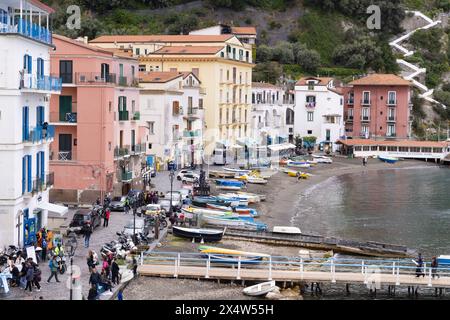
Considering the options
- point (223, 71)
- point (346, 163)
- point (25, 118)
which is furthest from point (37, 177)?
point (346, 163)

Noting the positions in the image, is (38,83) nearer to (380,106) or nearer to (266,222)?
(266,222)

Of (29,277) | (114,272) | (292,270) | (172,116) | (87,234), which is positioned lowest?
(292,270)

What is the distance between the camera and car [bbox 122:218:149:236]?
141ft

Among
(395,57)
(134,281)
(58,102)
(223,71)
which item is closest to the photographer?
(134,281)

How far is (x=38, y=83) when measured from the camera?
126 feet

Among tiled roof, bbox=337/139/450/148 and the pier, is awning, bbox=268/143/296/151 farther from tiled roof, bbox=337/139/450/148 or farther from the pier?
the pier

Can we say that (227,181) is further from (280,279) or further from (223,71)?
(280,279)

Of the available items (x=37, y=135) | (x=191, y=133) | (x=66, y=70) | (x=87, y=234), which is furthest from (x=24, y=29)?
(x=191, y=133)

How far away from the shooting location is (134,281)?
1404 inches

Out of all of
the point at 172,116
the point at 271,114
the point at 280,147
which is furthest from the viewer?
the point at 271,114

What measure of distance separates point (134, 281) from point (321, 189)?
163 ft

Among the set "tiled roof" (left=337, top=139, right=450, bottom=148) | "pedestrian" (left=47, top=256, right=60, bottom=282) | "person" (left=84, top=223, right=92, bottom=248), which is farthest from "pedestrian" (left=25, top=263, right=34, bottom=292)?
"tiled roof" (left=337, top=139, right=450, bottom=148)

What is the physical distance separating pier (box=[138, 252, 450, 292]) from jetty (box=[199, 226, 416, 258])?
26.6 ft

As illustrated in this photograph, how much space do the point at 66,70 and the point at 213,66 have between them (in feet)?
130
